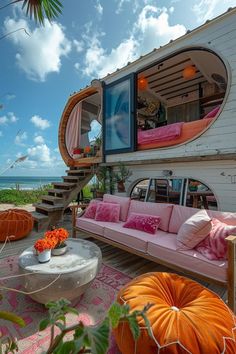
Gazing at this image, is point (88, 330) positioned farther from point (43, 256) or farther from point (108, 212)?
point (108, 212)

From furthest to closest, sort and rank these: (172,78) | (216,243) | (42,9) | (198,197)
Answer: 1. (172,78)
2. (198,197)
3. (216,243)
4. (42,9)

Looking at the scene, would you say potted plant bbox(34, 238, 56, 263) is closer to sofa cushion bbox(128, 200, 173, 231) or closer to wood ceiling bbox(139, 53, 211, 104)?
sofa cushion bbox(128, 200, 173, 231)

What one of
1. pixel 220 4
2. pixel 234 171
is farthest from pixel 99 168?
pixel 220 4

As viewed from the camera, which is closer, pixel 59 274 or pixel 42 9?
pixel 42 9

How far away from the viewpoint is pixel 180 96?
613 cm

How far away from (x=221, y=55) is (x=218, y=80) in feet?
6.69

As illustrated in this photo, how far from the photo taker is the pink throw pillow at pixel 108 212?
11.0ft

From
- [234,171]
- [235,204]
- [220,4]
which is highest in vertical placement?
[220,4]

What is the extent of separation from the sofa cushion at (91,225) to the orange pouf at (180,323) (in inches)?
66.3

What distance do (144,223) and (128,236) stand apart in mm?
315

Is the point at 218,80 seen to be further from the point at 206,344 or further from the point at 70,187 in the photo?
the point at 206,344

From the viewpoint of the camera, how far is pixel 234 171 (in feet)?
9.92

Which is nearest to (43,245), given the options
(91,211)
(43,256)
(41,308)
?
(43,256)

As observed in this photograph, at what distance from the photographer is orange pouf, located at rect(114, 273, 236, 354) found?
1.07 metres
